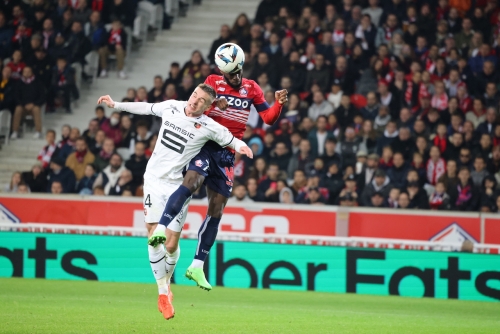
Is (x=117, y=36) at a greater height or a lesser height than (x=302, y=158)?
greater

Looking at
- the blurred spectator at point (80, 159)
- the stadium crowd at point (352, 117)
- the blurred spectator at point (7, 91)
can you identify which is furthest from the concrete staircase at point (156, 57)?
the blurred spectator at point (80, 159)

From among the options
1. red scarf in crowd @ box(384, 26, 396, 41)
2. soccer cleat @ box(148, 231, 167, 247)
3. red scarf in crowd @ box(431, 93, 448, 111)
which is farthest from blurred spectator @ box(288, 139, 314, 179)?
soccer cleat @ box(148, 231, 167, 247)

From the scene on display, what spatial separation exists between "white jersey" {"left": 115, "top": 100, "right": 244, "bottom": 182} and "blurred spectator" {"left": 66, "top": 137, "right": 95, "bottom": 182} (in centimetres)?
907

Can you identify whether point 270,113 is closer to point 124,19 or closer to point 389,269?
point 389,269

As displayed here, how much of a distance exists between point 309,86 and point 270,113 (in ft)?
31.3

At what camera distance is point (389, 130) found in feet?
59.1

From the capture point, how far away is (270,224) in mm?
16750

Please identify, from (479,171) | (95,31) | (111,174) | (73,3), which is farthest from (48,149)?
(479,171)

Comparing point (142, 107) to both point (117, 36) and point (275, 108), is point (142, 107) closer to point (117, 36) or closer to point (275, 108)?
point (275, 108)

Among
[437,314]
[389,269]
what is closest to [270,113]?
[437,314]

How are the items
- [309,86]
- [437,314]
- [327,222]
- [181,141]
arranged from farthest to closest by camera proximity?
[309,86] → [327,222] → [437,314] → [181,141]

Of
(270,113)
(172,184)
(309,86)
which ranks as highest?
(309,86)

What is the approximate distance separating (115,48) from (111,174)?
5.14 metres

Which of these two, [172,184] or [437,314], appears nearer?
[172,184]
